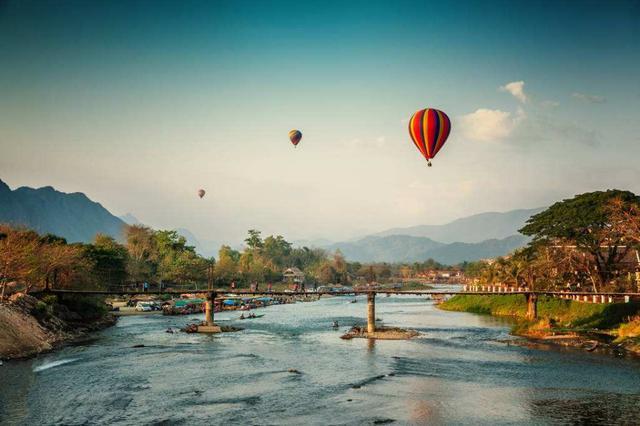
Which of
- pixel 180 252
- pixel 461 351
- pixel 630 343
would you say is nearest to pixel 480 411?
pixel 461 351

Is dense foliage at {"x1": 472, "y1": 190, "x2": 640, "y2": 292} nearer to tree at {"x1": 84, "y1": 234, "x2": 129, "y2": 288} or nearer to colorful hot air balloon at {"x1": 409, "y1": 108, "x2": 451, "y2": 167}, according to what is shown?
colorful hot air balloon at {"x1": 409, "y1": 108, "x2": 451, "y2": 167}

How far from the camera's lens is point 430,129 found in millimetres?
72000

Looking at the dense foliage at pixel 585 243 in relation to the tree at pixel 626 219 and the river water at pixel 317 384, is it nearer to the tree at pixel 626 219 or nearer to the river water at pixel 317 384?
the tree at pixel 626 219

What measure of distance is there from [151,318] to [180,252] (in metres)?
70.1

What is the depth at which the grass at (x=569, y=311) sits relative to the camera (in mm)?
74500

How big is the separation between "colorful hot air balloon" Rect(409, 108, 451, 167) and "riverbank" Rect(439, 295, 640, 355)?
2868 centimetres

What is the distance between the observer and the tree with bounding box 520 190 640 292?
82.5 metres

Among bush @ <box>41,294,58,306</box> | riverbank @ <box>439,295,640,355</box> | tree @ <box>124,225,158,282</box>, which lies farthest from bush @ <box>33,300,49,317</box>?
tree @ <box>124,225,158,282</box>

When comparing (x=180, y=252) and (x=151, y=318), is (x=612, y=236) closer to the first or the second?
(x=151, y=318)

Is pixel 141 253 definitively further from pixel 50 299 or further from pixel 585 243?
pixel 585 243

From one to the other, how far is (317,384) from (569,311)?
53884 mm

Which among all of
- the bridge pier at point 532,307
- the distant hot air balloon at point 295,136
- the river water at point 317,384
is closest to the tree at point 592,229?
the bridge pier at point 532,307

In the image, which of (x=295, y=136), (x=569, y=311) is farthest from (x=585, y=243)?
(x=295, y=136)

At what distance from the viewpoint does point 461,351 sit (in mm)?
65938
